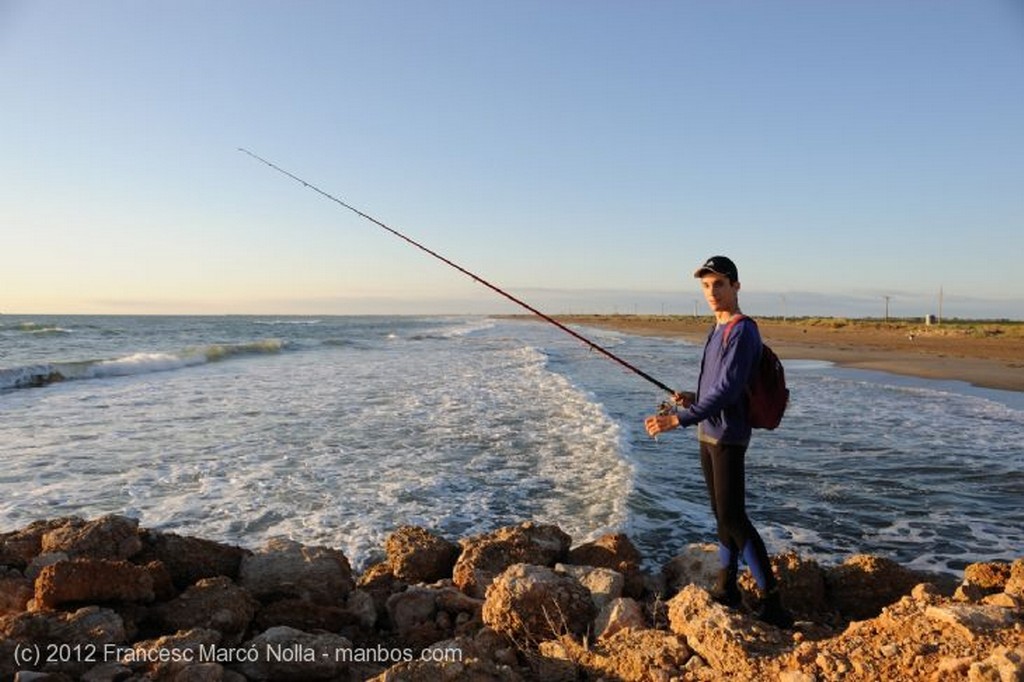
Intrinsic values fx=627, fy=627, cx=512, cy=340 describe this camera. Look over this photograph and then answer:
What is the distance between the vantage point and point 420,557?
4.26 m

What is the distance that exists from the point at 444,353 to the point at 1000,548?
2377 cm

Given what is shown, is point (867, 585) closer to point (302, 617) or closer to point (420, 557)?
point (420, 557)

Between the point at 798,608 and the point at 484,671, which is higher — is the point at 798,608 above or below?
below

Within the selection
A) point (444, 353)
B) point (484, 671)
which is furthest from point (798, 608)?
point (444, 353)

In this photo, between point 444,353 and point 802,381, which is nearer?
point 802,381

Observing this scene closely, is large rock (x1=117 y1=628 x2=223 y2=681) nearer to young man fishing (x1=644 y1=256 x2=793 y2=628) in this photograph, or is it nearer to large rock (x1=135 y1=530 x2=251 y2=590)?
large rock (x1=135 y1=530 x2=251 y2=590)

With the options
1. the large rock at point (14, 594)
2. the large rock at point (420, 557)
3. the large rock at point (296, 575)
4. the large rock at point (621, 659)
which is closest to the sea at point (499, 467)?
the large rock at point (420, 557)

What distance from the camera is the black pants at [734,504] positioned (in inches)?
128

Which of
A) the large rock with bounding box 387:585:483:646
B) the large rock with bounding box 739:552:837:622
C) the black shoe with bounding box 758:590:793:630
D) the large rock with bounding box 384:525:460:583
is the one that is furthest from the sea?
the black shoe with bounding box 758:590:793:630

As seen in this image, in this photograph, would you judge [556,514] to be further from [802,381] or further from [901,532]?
[802,381]

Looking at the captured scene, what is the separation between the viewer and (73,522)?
422cm

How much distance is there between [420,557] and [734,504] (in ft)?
6.98

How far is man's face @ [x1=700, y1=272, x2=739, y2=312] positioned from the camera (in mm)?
3285

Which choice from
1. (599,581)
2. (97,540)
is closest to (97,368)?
(97,540)
